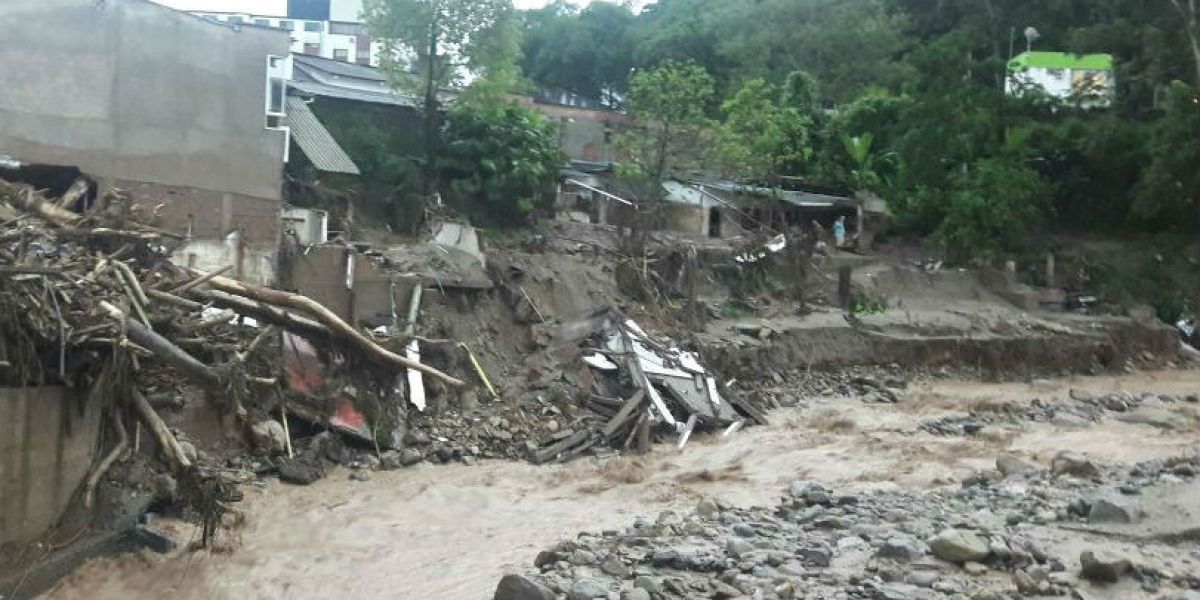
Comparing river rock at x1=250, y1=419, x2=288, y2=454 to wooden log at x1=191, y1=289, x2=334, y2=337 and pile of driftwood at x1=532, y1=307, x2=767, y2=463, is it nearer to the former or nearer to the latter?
wooden log at x1=191, y1=289, x2=334, y2=337

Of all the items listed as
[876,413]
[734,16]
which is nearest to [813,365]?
[876,413]

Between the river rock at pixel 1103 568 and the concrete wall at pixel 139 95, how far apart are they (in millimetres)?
14282

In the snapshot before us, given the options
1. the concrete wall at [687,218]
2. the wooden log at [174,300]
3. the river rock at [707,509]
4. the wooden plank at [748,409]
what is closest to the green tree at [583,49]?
the concrete wall at [687,218]

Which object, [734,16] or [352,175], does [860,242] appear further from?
[352,175]

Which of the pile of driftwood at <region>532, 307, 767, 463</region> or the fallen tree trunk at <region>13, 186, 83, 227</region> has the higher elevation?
the fallen tree trunk at <region>13, 186, 83, 227</region>

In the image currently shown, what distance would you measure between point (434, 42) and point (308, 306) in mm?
12600

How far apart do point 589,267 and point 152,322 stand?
12365mm

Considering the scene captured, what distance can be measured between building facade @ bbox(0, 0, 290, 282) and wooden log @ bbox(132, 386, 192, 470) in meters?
6.68

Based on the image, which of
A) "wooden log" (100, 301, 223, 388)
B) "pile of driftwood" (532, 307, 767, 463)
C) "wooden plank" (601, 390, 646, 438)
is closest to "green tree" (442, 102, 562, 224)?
"pile of driftwood" (532, 307, 767, 463)

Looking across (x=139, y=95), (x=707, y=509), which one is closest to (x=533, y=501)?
(x=707, y=509)

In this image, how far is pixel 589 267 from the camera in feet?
72.2

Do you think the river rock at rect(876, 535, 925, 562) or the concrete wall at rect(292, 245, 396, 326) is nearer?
the river rock at rect(876, 535, 925, 562)

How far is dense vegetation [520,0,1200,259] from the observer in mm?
28281

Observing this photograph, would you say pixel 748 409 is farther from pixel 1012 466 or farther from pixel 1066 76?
pixel 1066 76
